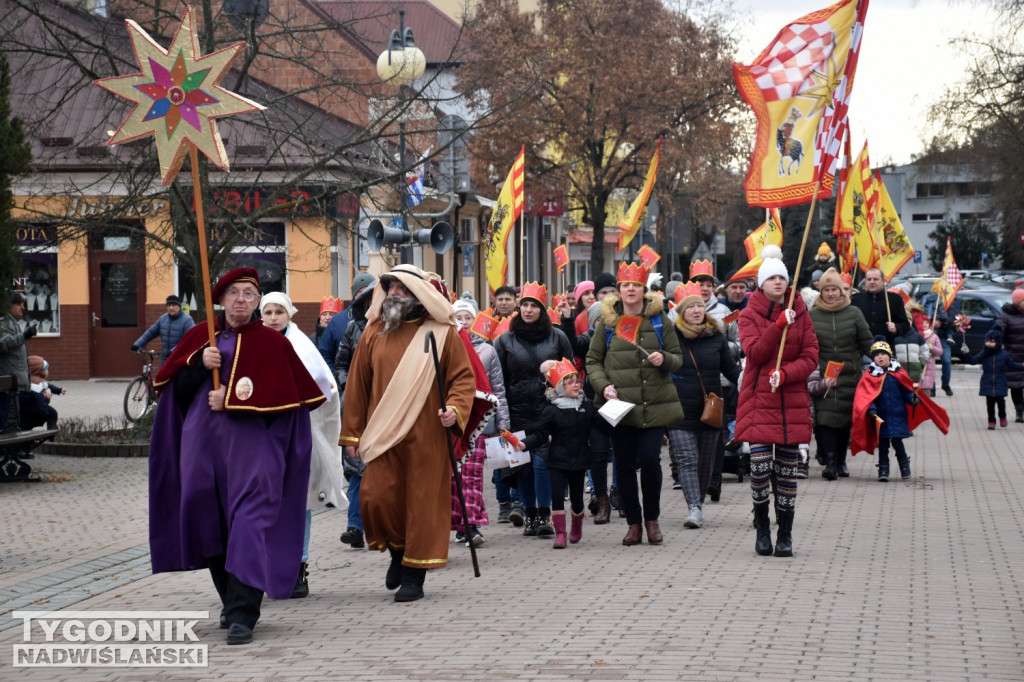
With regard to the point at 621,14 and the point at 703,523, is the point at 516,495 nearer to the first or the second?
the point at 703,523

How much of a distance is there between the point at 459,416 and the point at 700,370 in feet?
11.3

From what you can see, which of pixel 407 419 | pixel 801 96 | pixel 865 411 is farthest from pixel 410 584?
pixel 865 411

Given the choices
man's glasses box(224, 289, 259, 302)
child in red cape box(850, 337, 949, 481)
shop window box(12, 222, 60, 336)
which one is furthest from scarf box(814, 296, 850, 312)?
shop window box(12, 222, 60, 336)

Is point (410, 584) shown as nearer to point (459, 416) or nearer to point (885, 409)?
point (459, 416)

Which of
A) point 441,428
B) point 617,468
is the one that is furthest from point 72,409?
point 441,428

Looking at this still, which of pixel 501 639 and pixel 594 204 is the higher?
pixel 594 204

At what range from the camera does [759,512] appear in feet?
31.4

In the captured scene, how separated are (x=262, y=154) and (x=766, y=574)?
37.3ft

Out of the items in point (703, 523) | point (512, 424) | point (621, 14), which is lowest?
point (703, 523)

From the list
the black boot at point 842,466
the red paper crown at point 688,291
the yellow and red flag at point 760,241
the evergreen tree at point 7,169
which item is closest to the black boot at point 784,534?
the red paper crown at point 688,291

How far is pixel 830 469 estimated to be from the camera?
14.2 m

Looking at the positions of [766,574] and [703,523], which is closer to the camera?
[766,574]

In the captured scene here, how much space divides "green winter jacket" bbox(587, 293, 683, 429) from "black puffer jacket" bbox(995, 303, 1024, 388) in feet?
36.3

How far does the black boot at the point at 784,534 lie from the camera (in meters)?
9.48
